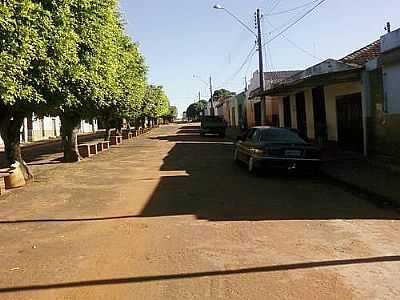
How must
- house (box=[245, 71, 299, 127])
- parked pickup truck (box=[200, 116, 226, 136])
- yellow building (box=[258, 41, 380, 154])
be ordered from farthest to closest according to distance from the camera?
parked pickup truck (box=[200, 116, 226, 136]) < house (box=[245, 71, 299, 127]) < yellow building (box=[258, 41, 380, 154])

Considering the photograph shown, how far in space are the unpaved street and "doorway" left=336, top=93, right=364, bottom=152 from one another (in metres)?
8.18

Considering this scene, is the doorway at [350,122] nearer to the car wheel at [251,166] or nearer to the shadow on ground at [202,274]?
the car wheel at [251,166]

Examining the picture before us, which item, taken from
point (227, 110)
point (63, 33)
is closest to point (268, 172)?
point (63, 33)

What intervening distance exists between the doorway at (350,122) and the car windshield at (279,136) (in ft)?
17.9

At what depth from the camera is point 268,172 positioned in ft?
53.8

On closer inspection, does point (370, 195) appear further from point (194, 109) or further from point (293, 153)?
point (194, 109)

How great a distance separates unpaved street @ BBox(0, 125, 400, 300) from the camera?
223 inches

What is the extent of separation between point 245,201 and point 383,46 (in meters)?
8.50

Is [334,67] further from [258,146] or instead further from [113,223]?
[113,223]

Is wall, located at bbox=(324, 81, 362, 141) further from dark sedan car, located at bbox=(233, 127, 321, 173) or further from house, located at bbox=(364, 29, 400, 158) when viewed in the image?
dark sedan car, located at bbox=(233, 127, 321, 173)

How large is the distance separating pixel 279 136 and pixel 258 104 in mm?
32005

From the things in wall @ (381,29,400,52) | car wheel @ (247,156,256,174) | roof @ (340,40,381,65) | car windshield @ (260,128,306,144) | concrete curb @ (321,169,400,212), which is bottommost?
concrete curb @ (321,169,400,212)

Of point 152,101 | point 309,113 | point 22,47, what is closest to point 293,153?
point 22,47

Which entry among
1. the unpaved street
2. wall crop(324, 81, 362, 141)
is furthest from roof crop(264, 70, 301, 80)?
the unpaved street
